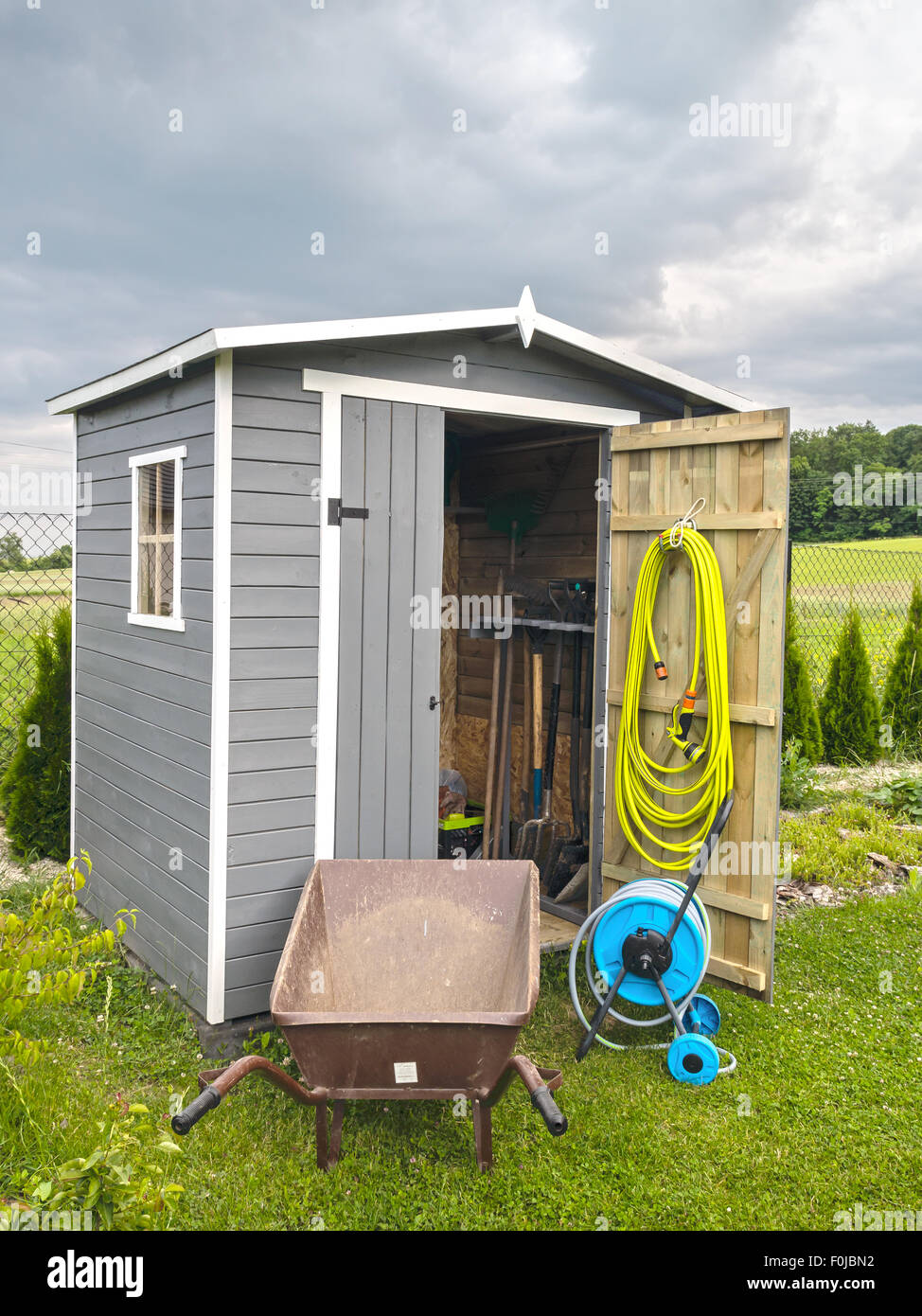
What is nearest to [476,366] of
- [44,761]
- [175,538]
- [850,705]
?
[175,538]

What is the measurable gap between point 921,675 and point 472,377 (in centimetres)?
603

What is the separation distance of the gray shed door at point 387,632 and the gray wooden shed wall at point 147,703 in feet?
1.70

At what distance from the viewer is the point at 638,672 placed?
393cm

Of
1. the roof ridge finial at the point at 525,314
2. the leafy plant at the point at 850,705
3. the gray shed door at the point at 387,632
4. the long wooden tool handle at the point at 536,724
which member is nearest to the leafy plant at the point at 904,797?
the leafy plant at the point at 850,705

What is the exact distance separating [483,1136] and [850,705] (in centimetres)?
622

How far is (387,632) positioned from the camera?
141 inches

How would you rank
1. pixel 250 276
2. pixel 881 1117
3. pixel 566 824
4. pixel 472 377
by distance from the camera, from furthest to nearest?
pixel 250 276, pixel 566 824, pixel 472 377, pixel 881 1117

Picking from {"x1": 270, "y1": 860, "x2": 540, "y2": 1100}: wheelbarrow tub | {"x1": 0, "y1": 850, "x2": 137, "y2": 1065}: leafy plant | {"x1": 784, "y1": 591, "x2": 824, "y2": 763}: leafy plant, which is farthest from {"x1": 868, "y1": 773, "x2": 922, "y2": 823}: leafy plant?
{"x1": 0, "y1": 850, "x2": 137, "y2": 1065}: leafy plant

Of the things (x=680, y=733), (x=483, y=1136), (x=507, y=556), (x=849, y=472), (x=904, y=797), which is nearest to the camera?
(x=483, y=1136)

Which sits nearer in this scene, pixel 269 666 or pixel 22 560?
pixel 269 666

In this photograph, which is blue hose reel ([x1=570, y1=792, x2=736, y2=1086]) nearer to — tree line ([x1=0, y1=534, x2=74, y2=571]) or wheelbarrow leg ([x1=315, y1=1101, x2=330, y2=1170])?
wheelbarrow leg ([x1=315, y1=1101, x2=330, y2=1170])

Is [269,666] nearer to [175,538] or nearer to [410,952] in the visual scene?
[175,538]

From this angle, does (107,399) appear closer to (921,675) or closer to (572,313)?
(572,313)
